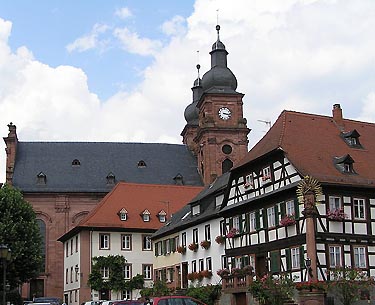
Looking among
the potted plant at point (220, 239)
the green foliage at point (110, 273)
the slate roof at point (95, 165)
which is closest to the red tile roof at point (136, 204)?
the green foliage at point (110, 273)

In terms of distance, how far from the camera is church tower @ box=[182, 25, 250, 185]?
89.0m

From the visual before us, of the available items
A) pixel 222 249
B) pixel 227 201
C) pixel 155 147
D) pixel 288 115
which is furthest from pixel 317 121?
pixel 155 147

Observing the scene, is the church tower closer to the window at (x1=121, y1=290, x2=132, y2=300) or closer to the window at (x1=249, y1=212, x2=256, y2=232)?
the window at (x1=121, y1=290, x2=132, y2=300)

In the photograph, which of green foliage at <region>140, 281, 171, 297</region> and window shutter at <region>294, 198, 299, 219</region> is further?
green foliage at <region>140, 281, 171, 297</region>

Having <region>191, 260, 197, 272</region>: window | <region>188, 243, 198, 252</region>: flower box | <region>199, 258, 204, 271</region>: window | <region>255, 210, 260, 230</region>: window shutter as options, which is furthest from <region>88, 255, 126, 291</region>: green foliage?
<region>255, 210, 260, 230</region>: window shutter

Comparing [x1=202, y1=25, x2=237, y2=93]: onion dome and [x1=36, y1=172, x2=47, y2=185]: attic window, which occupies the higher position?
[x1=202, y1=25, x2=237, y2=93]: onion dome

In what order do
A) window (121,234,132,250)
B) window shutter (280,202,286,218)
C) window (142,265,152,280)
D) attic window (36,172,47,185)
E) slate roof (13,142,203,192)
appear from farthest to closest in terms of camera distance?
1. slate roof (13,142,203,192)
2. attic window (36,172,47,185)
3. window (142,265,152,280)
4. window (121,234,132,250)
5. window shutter (280,202,286,218)

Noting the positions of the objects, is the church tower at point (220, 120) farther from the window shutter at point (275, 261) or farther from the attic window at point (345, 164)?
the attic window at point (345, 164)

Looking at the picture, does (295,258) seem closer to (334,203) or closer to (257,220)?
(334,203)

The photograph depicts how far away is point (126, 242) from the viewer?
70.9m

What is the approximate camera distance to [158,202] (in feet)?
249

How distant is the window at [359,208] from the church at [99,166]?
45.3m

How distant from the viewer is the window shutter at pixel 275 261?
41.8 m

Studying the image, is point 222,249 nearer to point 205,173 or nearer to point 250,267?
point 250,267
